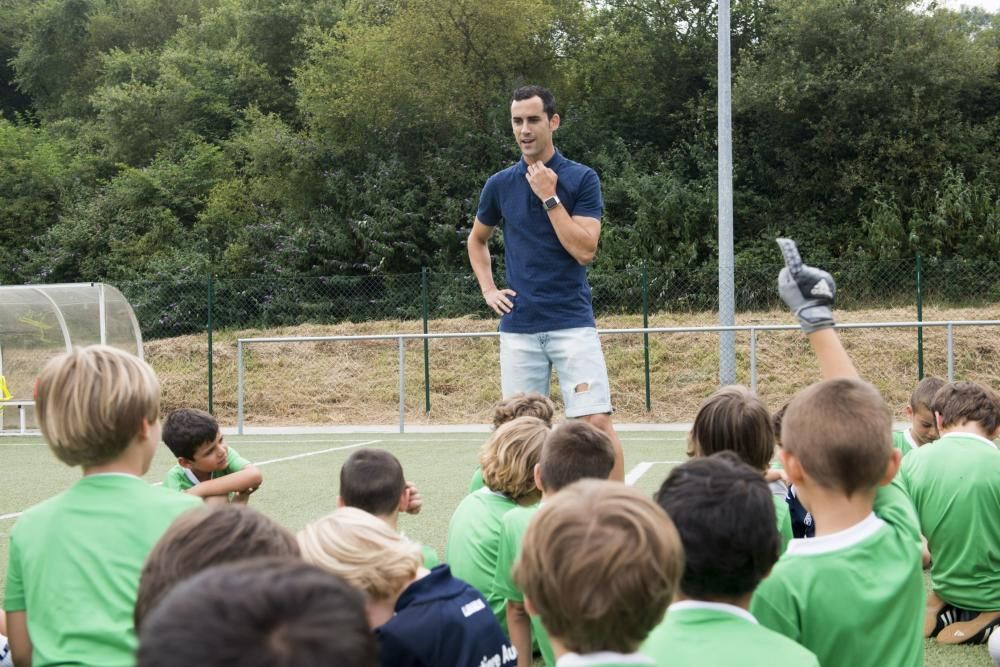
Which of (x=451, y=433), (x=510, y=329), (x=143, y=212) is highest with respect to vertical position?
(x=143, y=212)

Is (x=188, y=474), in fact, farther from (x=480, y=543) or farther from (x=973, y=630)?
(x=973, y=630)

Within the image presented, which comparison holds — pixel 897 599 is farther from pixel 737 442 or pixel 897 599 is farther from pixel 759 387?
pixel 759 387

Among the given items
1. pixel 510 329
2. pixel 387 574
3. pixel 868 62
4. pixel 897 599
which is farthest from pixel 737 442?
pixel 868 62

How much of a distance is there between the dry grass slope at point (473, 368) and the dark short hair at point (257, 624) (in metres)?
16.4

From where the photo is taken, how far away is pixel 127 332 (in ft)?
53.9

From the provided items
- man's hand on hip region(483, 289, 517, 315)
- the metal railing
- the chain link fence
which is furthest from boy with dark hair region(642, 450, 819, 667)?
the chain link fence

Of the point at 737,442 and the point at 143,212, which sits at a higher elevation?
the point at 143,212

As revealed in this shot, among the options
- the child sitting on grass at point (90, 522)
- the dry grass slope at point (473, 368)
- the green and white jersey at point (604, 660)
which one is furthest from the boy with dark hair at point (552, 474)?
the dry grass slope at point (473, 368)

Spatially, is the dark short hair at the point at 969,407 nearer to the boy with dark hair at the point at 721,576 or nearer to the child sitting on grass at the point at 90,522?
the boy with dark hair at the point at 721,576

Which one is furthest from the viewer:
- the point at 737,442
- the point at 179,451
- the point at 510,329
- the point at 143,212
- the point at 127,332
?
the point at 143,212

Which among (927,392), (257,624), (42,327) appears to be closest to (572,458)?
(257,624)

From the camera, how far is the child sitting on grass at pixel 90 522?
8.27 ft

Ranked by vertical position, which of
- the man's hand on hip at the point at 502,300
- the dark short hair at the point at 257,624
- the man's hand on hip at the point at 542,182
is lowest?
the dark short hair at the point at 257,624

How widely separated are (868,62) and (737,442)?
2514 cm
